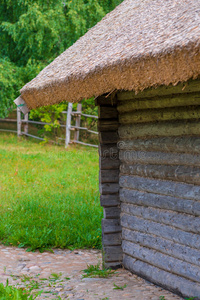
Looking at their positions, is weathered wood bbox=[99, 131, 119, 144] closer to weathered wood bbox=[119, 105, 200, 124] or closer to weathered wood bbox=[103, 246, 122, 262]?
weathered wood bbox=[119, 105, 200, 124]

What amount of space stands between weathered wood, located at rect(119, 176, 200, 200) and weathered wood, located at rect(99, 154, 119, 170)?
A: 16 centimetres

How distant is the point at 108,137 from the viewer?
545 cm

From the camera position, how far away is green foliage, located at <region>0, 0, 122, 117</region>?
1633 centimetres

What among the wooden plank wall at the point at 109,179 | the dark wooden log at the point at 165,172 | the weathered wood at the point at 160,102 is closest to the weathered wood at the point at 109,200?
the wooden plank wall at the point at 109,179

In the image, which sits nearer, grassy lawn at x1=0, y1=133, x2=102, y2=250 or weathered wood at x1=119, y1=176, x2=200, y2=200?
weathered wood at x1=119, y1=176, x2=200, y2=200

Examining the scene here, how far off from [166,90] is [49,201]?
175 inches

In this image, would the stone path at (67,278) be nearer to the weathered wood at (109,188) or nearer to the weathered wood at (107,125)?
the weathered wood at (109,188)

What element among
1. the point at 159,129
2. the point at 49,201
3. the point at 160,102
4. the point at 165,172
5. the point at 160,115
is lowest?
the point at 49,201

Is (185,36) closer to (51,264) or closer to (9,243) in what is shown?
(51,264)

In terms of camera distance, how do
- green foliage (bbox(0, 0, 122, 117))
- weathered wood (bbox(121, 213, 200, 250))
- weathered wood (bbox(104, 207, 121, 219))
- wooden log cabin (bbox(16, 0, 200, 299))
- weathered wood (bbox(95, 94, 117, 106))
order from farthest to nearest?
green foliage (bbox(0, 0, 122, 117)) < weathered wood (bbox(104, 207, 121, 219)) < weathered wood (bbox(95, 94, 117, 106)) < weathered wood (bbox(121, 213, 200, 250)) < wooden log cabin (bbox(16, 0, 200, 299))

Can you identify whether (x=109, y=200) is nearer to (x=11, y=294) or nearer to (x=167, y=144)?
(x=167, y=144)

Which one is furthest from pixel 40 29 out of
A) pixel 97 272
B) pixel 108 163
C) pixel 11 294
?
pixel 11 294

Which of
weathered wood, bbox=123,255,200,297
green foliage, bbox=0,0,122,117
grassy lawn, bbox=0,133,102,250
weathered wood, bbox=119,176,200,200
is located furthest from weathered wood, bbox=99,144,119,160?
green foliage, bbox=0,0,122,117

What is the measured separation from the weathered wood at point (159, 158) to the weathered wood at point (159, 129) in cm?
19
